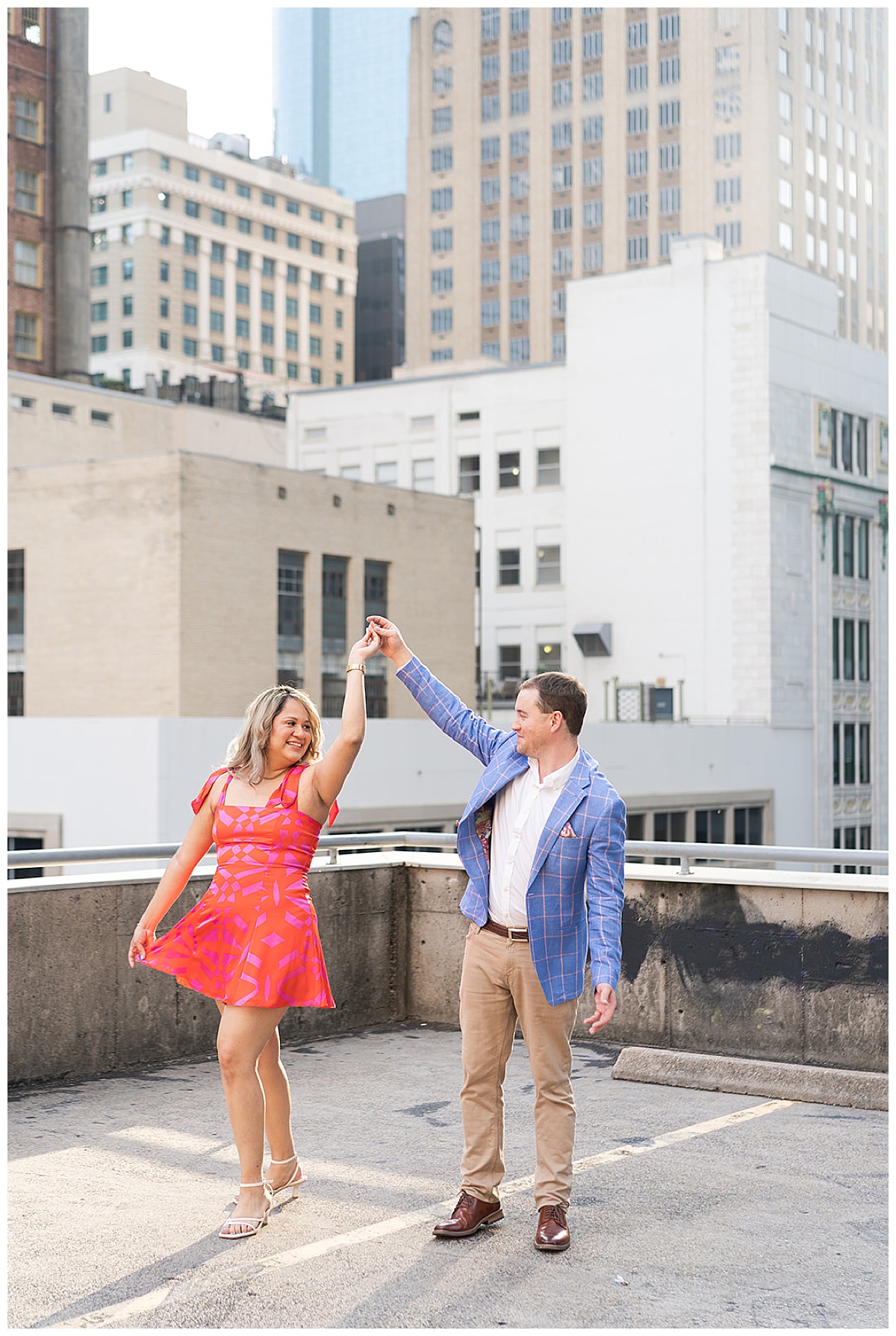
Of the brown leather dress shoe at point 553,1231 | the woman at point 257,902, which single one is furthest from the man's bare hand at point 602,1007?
the woman at point 257,902

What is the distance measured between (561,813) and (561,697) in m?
0.40

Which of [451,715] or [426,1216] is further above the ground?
[451,715]

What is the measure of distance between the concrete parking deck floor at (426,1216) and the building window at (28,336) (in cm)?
6769

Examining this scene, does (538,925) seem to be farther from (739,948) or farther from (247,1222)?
(739,948)

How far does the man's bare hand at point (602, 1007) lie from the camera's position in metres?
5.11

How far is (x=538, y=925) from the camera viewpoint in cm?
547

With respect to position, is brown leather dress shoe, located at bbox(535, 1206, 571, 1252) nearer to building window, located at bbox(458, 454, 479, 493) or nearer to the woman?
the woman

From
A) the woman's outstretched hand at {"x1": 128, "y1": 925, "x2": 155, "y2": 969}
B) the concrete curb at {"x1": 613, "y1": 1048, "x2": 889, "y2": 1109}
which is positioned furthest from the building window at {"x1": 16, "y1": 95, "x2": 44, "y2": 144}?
the woman's outstretched hand at {"x1": 128, "y1": 925, "x2": 155, "y2": 969}

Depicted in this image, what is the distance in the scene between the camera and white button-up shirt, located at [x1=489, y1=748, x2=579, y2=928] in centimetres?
556

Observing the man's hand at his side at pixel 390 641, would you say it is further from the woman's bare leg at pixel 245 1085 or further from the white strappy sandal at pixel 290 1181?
the white strappy sandal at pixel 290 1181

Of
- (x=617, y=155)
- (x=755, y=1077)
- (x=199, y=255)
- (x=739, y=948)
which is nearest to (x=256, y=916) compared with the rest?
(x=755, y=1077)

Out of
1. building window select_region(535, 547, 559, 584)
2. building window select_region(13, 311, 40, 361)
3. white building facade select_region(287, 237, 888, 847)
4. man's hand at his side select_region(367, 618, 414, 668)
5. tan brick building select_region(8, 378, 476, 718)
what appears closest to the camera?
man's hand at his side select_region(367, 618, 414, 668)

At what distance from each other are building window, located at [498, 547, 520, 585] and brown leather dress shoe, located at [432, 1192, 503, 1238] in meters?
62.6

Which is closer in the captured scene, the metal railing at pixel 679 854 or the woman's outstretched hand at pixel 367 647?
the woman's outstretched hand at pixel 367 647
